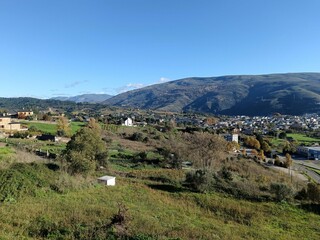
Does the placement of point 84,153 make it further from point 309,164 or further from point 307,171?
point 309,164

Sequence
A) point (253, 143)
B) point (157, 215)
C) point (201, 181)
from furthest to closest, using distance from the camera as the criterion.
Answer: point (253, 143) → point (201, 181) → point (157, 215)

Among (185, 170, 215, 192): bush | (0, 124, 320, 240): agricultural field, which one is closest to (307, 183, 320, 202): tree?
(0, 124, 320, 240): agricultural field

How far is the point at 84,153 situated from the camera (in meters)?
25.0

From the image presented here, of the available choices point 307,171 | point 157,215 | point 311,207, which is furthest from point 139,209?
point 307,171

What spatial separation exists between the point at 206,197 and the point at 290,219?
5409 millimetres

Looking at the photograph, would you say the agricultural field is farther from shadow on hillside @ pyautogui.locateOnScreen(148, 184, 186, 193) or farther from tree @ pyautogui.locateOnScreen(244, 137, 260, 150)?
tree @ pyautogui.locateOnScreen(244, 137, 260, 150)

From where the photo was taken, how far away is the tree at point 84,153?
21500mm

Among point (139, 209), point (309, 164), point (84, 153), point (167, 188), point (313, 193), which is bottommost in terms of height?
point (309, 164)

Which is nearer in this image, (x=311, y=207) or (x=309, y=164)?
(x=311, y=207)

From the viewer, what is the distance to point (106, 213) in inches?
516

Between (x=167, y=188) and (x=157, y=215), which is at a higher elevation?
(x=157, y=215)

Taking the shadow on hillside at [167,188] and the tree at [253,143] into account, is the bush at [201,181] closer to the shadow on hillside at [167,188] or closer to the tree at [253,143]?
the shadow on hillside at [167,188]

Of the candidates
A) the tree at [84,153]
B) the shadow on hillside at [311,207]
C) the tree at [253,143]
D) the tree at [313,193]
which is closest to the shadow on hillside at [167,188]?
the tree at [84,153]

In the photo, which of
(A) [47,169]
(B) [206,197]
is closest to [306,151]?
(B) [206,197]
